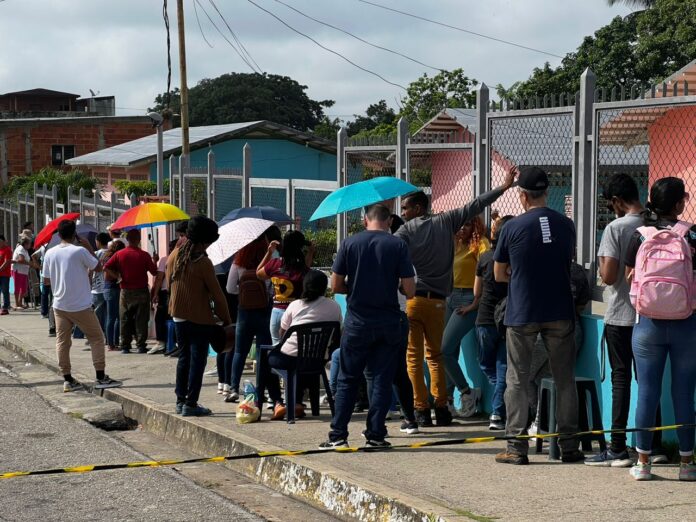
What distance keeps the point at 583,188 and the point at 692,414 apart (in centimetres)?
234

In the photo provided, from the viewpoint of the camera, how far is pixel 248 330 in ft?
34.9

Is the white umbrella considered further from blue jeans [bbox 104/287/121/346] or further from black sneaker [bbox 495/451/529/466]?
blue jeans [bbox 104/287/121/346]

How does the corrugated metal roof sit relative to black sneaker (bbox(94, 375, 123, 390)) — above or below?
above

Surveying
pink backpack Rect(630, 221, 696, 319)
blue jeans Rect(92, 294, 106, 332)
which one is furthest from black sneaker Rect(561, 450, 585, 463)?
blue jeans Rect(92, 294, 106, 332)

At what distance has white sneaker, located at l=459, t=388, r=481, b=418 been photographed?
9.81 m

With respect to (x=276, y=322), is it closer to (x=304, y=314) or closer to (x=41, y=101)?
(x=304, y=314)

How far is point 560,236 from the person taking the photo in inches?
293

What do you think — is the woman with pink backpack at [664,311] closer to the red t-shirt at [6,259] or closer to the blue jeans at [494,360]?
the blue jeans at [494,360]

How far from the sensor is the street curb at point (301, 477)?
6.58 m

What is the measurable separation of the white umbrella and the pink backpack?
15.1ft

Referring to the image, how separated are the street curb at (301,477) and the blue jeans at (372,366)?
1.21 feet

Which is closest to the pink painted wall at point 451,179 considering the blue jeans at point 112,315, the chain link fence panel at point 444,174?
the chain link fence panel at point 444,174

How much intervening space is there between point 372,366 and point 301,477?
39.2 inches

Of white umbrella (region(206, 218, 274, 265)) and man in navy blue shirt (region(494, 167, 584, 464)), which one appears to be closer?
man in navy blue shirt (region(494, 167, 584, 464))
